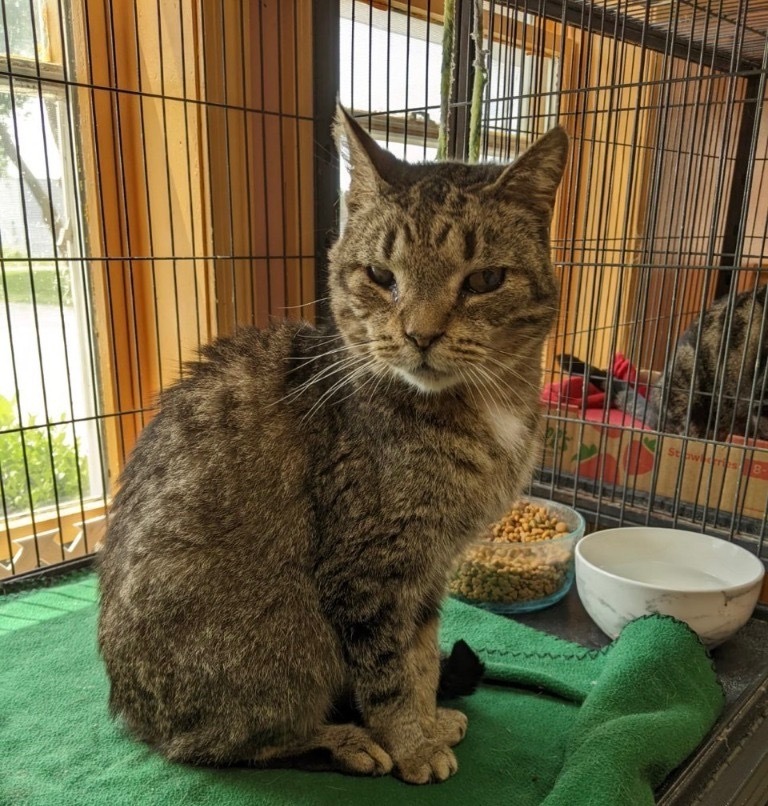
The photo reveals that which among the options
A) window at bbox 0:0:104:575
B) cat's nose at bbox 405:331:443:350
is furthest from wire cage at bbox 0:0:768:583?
cat's nose at bbox 405:331:443:350

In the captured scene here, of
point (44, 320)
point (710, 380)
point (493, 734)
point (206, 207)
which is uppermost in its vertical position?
point (206, 207)

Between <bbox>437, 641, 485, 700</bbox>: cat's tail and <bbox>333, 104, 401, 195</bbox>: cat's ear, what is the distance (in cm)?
87

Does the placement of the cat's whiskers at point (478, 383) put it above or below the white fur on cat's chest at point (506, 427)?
above

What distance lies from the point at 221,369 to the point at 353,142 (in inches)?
17.9

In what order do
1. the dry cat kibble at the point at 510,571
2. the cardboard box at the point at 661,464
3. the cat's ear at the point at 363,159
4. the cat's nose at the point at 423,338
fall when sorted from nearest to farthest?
the cat's nose at the point at 423,338, the cat's ear at the point at 363,159, the dry cat kibble at the point at 510,571, the cardboard box at the point at 661,464

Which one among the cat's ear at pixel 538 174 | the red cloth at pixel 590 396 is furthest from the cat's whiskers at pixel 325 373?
the red cloth at pixel 590 396

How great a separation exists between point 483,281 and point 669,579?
0.97m

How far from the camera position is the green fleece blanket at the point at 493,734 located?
3.32 feet

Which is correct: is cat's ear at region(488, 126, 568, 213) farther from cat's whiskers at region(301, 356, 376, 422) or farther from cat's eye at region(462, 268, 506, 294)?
cat's whiskers at region(301, 356, 376, 422)

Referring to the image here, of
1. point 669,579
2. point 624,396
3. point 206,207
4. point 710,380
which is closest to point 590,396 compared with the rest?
point 624,396

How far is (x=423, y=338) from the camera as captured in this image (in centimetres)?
99

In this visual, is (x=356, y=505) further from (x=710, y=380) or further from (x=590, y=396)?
(x=710, y=380)

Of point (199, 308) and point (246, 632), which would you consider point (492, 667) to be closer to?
point (246, 632)

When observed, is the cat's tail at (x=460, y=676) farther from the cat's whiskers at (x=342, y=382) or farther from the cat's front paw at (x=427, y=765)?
the cat's whiskers at (x=342, y=382)
